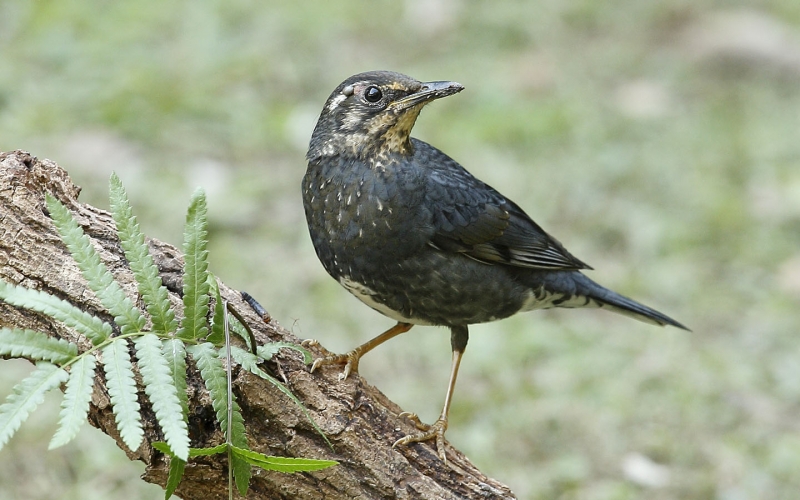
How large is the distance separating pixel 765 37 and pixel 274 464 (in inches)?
366

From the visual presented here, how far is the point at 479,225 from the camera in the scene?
173 inches

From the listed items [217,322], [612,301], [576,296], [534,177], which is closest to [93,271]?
[217,322]

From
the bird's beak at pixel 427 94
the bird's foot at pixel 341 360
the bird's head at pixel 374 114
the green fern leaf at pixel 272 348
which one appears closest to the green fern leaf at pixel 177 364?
the green fern leaf at pixel 272 348

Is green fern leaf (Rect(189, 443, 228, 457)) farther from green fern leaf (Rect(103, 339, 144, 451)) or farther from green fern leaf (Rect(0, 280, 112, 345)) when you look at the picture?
green fern leaf (Rect(0, 280, 112, 345))

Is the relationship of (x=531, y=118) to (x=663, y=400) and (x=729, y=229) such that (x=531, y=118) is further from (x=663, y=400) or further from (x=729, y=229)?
(x=663, y=400)

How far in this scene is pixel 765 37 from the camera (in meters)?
10.2

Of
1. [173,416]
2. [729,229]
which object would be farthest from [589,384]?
[173,416]

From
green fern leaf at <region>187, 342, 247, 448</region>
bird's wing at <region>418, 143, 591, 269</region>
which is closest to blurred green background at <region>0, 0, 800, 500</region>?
bird's wing at <region>418, 143, 591, 269</region>

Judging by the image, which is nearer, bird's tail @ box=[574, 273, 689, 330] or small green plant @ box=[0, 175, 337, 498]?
small green plant @ box=[0, 175, 337, 498]

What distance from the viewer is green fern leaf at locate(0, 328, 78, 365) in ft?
7.74

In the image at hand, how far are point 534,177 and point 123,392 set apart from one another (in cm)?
619

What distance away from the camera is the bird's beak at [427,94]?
13.1ft

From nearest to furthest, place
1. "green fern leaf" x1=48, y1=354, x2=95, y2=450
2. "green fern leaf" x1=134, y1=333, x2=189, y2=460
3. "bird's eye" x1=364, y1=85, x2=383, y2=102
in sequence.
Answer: "green fern leaf" x1=48, y1=354, x2=95, y2=450
"green fern leaf" x1=134, y1=333, x2=189, y2=460
"bird's eye" x1=364, y1=85, x2=383, y2=102

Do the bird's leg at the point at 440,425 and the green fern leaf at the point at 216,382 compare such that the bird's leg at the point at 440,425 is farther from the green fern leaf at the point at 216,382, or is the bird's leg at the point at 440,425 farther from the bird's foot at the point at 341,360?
the green fern leaf at the point at 216,382
